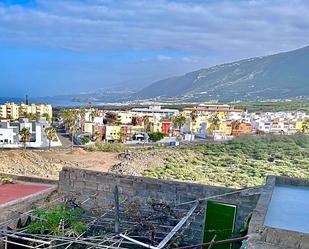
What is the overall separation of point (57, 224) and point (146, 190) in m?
1.77

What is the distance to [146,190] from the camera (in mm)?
7988

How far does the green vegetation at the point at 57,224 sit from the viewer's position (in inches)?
279

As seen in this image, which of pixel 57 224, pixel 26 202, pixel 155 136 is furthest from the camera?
pixel 155 136

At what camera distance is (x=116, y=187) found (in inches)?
309

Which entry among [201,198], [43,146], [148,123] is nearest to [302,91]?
[148,123]

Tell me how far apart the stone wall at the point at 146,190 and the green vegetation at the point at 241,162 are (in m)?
14.3

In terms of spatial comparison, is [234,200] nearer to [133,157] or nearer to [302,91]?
[133,157]

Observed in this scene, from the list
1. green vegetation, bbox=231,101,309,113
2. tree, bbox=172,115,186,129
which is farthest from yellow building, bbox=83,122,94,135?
green vegetation, bbox=231,101,309,113

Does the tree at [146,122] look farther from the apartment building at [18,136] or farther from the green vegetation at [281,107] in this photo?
the green vegetation at [281,107]

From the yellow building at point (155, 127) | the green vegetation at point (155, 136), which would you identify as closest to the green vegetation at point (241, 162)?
the green vegetation at point (155, 136)

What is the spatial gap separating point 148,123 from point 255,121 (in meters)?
19.2

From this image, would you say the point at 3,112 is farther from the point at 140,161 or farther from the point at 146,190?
the point at 146,190

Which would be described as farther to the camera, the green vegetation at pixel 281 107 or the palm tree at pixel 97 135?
the green vegetation at pixel 281 107

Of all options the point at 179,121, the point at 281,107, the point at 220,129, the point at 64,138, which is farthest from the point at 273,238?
the point at 281,107
